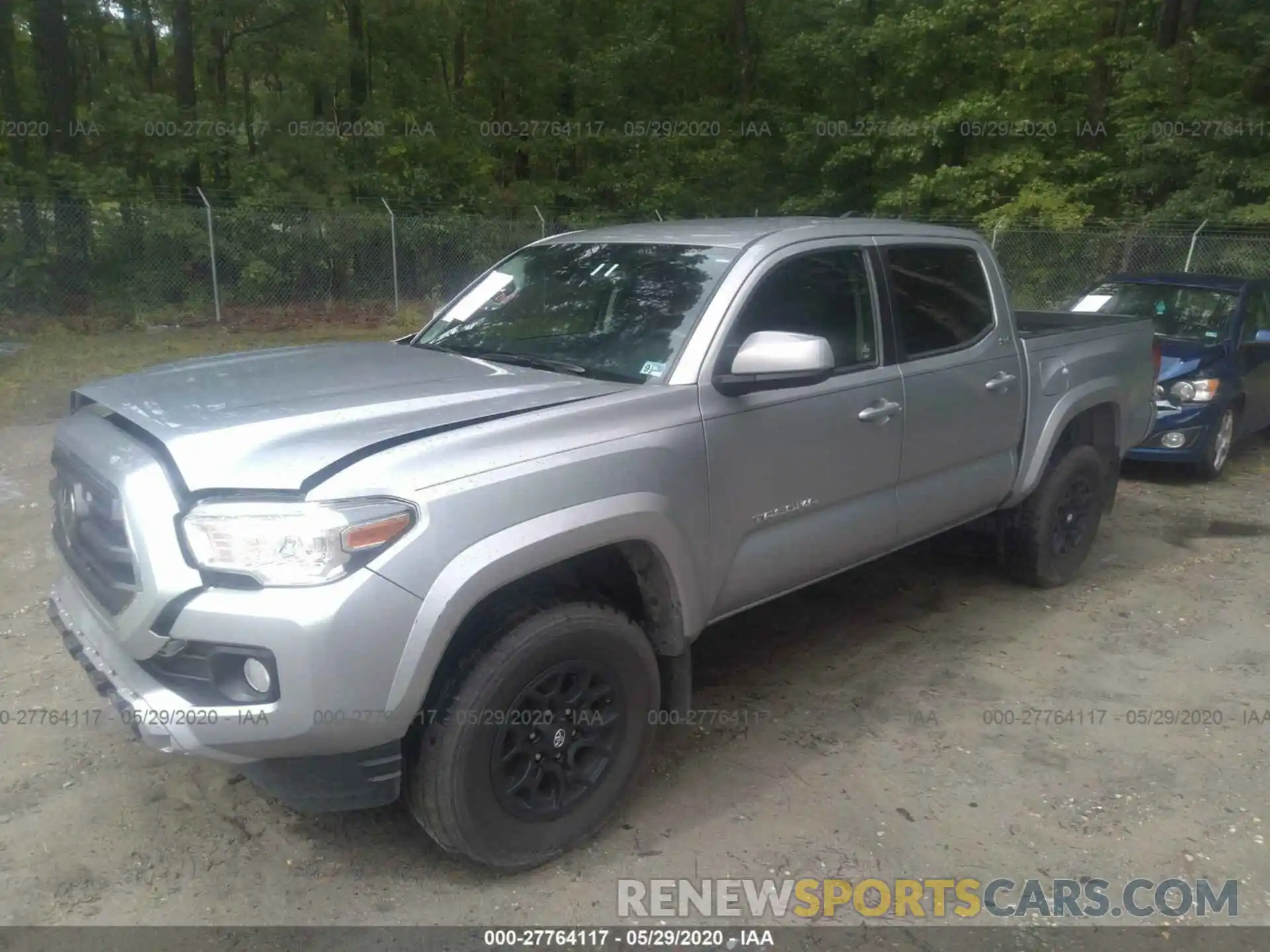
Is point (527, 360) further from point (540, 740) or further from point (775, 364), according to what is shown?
point (540, 740)

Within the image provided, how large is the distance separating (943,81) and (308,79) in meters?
12.7

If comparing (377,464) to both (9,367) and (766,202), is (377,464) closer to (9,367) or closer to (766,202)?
(9,367)

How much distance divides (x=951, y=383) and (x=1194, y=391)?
14.7 ft

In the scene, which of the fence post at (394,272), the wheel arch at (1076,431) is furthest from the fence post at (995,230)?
the wheel arch at (1076,431)

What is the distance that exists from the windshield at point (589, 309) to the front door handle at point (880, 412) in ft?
2.73

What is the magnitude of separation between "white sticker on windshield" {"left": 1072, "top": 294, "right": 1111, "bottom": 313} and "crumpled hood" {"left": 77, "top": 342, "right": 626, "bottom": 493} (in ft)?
21.9

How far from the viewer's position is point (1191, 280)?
8.77 m

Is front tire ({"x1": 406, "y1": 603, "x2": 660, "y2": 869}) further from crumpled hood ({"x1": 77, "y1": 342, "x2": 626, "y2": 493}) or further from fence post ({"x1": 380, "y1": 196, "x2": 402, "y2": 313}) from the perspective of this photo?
fence post ({"x1": 380, "y1": 196, "x2": 402, "y2": 313})

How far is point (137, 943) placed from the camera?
2.71m

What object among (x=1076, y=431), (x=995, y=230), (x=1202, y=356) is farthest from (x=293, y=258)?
(x=1076, y=431)

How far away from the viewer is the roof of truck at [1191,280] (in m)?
8.55

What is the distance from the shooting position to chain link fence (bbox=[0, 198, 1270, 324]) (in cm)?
1398

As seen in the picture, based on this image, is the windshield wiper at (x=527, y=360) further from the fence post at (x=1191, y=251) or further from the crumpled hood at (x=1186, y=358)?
the fence post at (x=1191, y=251)

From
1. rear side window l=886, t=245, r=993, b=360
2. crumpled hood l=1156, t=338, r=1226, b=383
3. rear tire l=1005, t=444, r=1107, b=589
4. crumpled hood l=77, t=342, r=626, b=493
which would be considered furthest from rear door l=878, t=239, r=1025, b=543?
crumpled hood l=1156, t=338, r=1226, b=383
